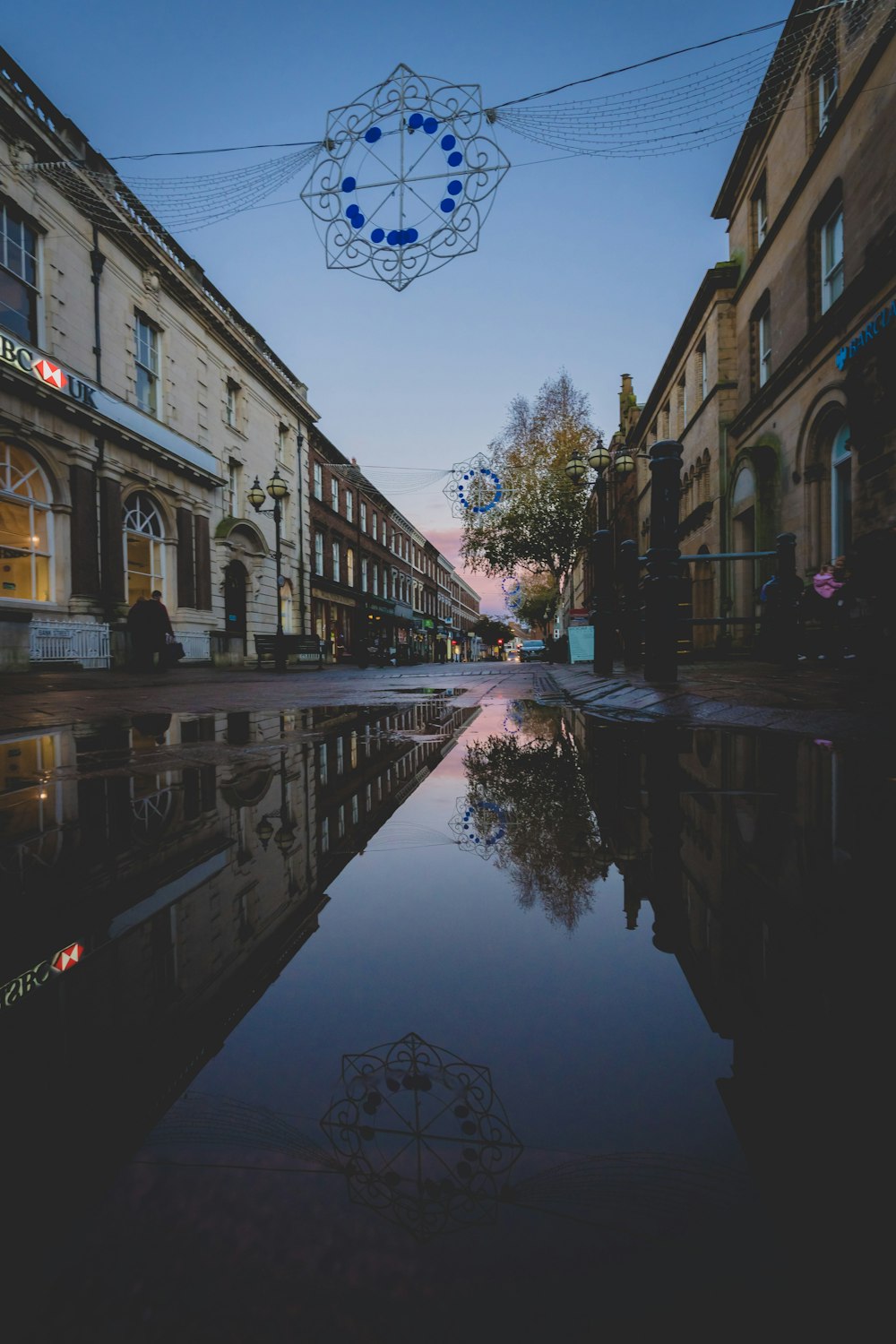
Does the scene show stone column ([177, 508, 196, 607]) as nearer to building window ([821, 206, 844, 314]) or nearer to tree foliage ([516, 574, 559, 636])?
building window ([821, 206, 844, 314])

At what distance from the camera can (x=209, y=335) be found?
19.7 m

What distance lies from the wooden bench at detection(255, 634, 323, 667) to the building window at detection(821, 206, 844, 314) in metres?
15.3

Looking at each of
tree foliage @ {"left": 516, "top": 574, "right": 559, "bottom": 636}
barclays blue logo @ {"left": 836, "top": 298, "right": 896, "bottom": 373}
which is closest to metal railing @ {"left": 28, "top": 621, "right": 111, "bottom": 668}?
barclays blue logo @ {"left": 836, "top": 298, "right": 896, "bottom": 373}

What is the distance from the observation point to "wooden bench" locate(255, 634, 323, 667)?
70.2 feet

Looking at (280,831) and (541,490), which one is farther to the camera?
(541,490)

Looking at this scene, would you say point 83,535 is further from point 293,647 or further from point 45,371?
point 293,647

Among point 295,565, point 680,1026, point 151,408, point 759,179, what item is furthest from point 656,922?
point 295,565

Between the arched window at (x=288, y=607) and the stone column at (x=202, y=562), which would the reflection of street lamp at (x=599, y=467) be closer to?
the stone column at (x=202, y=562)

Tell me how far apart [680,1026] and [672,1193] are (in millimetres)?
234

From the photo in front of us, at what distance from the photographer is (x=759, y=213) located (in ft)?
46.8

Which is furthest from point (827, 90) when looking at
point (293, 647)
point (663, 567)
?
point (293, 647)

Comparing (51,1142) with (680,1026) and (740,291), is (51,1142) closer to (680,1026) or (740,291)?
(680,1026)

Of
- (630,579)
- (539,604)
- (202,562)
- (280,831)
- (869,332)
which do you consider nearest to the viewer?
(280,831)

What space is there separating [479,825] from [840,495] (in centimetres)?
1193
